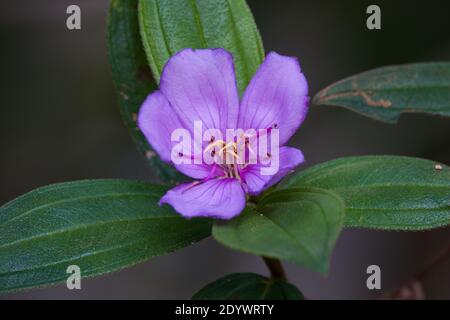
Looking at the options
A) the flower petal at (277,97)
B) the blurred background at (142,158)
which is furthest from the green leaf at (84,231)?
the blurred background at (142,158)

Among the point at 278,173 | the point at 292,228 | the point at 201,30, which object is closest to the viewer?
the point at 292,228

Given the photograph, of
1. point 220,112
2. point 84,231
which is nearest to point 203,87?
point 220,112

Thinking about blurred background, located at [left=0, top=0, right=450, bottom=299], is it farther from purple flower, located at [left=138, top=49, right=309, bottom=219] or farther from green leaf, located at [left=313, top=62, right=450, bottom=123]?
purple flower, located at [left=138, top=49, right=309, bottom=219]

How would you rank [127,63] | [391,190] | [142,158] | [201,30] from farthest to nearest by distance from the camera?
[142,158] → [127,63] → [201,30] → [391,190]

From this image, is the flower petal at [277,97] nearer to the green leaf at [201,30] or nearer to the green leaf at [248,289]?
the green leaf at [201,30]

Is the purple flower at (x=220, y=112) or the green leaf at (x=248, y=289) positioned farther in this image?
the green leaf at (x=248, y=289)

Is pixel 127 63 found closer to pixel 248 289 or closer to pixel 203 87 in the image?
pixel 203 87
